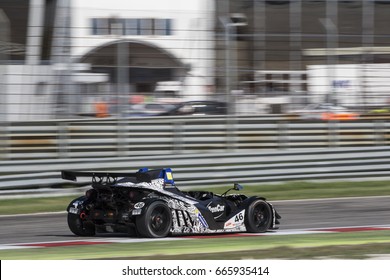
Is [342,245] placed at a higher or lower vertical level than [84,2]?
lower

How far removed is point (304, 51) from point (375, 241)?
9.32m

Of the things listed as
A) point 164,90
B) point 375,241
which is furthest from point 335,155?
point 375,241

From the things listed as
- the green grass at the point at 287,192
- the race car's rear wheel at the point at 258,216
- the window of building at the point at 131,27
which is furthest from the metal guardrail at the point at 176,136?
the race car's rear wheel at the point at 258,216

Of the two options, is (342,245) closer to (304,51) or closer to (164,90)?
(164,90)

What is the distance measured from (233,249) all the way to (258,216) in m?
1.80

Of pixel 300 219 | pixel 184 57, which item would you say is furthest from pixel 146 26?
pixel 300 219

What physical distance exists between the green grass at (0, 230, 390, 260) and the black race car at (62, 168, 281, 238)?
387 mm

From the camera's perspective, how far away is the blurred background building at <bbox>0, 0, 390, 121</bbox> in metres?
15.3

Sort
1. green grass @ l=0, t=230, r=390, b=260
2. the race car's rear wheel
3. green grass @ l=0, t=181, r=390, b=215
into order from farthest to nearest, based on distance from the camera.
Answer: green grass @ l=0, t=181, r=390, b=215, the race car's rear wheel, green grass @ l=0, t=230, r=390, b=260

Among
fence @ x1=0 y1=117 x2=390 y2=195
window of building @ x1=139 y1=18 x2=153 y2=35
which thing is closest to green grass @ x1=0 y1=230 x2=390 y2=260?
fence @ x1=0 y1=117 x2=390 y2=195

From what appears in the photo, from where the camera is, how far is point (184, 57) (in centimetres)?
1602

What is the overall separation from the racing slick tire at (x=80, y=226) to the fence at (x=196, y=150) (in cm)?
522

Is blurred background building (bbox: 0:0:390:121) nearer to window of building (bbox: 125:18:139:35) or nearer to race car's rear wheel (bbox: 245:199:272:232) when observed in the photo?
window of building (bbox: 125:18:139:35)

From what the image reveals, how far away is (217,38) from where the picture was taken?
16.1m
